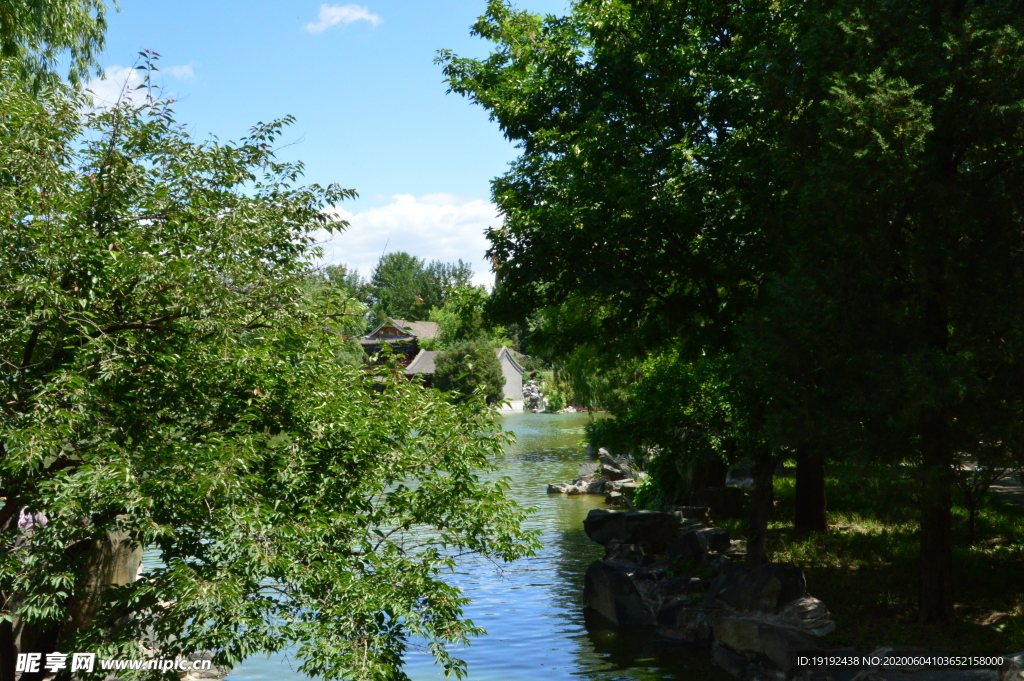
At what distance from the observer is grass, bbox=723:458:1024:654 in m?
11.6

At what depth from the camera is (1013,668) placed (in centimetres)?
958

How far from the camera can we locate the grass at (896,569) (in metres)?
11.6

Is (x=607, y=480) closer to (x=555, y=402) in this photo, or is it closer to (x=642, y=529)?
(x=642, y=529)

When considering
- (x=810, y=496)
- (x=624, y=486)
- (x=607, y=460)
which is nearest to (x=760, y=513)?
(x=810, y=496)

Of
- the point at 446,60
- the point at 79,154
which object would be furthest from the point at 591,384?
the point at 79,154

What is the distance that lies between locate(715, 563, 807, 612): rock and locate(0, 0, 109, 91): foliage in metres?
13.5

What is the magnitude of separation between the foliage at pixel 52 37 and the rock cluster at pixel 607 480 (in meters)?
20.5

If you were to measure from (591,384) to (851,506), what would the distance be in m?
12.7

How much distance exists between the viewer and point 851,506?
64.0 feet

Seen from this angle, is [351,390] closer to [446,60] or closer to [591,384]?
[446,60]

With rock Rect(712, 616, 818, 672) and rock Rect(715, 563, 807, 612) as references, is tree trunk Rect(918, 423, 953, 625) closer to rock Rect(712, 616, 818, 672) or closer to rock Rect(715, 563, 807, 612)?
rock Rect(712, 616, 818, 672)

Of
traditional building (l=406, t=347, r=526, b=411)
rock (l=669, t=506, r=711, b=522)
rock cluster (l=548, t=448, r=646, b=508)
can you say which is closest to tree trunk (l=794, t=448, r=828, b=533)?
rock (l=669, t=506, r=711, b=522)

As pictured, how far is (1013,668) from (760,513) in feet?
23.0

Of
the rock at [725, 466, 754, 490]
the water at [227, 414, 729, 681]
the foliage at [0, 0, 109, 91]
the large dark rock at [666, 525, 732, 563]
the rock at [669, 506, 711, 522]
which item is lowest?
the water at [227, 414, 729, 681]
